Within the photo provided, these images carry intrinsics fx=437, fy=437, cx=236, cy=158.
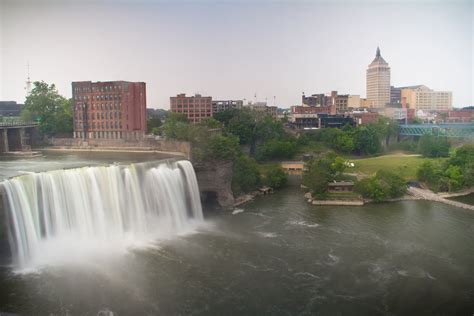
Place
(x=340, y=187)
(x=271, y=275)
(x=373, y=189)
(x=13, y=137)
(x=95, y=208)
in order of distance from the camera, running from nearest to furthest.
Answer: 1. (x=271, y=275)
2. (x=95, y=208)
3. (x=373, y=189)
4. (x=340, y=187)
5. (x=13, y=137)

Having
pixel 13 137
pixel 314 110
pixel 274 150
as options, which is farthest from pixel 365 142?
pixel 13 137

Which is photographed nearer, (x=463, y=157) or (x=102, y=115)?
(x=463, y=157)

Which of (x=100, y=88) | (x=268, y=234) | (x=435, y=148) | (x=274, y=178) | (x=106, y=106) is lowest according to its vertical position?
(x=268, y=234)

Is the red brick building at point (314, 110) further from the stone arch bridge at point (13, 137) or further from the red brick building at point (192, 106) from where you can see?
the stone arch bridge at point (13, 137)

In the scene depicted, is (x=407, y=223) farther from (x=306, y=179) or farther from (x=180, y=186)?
(x=180, y=186)

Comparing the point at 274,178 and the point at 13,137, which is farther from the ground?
the point at 13,137

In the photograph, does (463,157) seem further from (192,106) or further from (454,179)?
(192,106)

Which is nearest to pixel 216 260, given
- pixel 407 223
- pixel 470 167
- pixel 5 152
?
pixel 407 223

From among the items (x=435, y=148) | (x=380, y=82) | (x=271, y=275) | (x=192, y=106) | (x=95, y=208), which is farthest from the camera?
(x=380, y=82)
